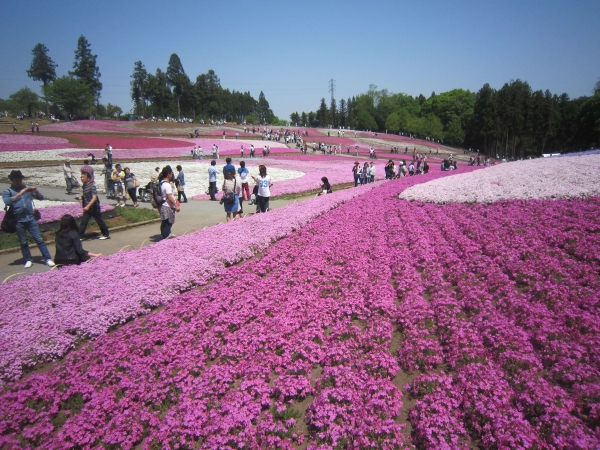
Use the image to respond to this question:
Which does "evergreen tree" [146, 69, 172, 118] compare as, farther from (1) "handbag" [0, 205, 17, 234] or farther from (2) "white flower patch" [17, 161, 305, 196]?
(1) "handbag" [0, 205, 17, 234]

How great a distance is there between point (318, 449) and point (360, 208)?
1123 centimetres

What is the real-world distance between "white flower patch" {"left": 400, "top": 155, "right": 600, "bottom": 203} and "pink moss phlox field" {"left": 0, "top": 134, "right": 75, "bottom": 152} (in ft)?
132

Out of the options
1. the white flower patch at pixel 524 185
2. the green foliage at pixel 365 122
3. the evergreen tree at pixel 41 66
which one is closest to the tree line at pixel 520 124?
the green foliage at pixel 365 122

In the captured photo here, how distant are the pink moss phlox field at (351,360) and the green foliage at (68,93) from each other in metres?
92.7

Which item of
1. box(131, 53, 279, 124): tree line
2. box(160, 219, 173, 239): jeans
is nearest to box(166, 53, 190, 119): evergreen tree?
box(131, 53, 279, 124): tree line

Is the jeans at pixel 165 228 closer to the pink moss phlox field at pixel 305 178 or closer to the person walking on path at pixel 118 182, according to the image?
the person walking on path at pixel 118 182

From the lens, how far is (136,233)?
12.9m

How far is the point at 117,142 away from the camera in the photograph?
4516 centimetres

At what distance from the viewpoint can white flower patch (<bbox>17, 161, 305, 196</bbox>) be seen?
77.0 feet

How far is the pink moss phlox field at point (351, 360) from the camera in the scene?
3910 millimetres

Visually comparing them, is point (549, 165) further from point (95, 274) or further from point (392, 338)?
point (95, 274)

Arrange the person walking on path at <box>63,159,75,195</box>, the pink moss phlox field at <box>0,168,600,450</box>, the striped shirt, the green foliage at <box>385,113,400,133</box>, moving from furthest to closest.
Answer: the green foliage at <box>385,113,400,133</box>
the person walking on path at <box>63,159,75,195</box>
the striped shirt
the pink moss phlox field at <box>0,168,600,450</box>

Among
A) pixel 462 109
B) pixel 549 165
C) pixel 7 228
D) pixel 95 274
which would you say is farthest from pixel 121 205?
pixel 462 109

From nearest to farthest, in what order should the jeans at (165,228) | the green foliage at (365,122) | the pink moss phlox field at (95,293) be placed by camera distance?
the pink moss phlox field at (95,293) → the jeans at (165,228) → the green foliage at (365,122)
